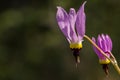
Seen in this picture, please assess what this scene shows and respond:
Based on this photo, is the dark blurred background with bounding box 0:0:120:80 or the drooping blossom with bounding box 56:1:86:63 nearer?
the drooping blossom with bounding box 56:1:86:63

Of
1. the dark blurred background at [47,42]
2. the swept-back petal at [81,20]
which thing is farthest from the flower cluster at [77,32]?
the dark blurred background at [47,42]

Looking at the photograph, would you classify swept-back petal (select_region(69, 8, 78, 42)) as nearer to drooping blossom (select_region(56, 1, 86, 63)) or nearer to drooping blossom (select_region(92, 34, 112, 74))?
drooping blossom (select_region(56, 1, 86, 63))

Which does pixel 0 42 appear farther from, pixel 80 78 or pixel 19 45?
pixel 80 78

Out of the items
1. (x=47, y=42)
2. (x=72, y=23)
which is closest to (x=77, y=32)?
(x=72, y=23)

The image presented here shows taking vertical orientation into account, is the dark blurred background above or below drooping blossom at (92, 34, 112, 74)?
below

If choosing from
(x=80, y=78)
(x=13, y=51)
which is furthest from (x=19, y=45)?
(x=80, y=78)

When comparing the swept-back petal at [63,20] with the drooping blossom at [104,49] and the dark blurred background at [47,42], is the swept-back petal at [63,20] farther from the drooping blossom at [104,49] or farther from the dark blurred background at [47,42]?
the dark blurred background at [47,42]

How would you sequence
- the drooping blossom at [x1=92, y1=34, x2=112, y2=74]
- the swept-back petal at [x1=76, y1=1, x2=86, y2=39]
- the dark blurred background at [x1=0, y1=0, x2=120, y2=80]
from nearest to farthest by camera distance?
the swept-back petal at [x1=76, y1=1, x2=86, y2=39] < the drooping blossom at [x1=92, y1=34, x2=112, y2=74] < the dark blurred background at [x1=0, y1=0, x2=120, y2=80]

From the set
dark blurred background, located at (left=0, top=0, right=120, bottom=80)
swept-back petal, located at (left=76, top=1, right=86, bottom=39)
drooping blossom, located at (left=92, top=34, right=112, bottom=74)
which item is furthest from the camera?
dark blurred background, located at (left=0, top=0, right=120, bottom=80)

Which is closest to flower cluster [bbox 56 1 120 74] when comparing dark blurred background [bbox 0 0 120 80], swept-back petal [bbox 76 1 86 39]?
swept-back petal [bbox 76 1 86 39]
